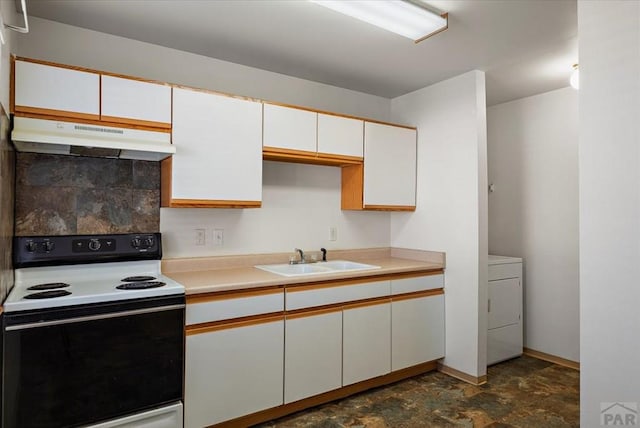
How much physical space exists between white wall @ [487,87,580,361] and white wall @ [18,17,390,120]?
169cm

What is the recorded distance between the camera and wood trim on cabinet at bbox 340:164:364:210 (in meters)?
3.20

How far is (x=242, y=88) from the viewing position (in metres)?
2.95

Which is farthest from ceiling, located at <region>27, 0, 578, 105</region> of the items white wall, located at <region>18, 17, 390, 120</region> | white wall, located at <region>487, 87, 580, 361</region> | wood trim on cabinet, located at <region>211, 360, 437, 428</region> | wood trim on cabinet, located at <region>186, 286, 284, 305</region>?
wood trim on cabinet, located at <region>211, 360, 437, 428</region>

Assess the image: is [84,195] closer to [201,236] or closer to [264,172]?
[201,236]

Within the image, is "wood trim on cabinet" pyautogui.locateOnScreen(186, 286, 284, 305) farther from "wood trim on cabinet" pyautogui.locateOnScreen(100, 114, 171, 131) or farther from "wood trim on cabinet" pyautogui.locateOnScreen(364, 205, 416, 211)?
"wood trim on cabinet" pyautogui.locateOnScreen(364, 205, 416, 211)

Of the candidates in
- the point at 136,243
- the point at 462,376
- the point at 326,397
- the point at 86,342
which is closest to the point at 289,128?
the point at 136,243

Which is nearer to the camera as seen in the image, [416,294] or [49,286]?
[49,286]

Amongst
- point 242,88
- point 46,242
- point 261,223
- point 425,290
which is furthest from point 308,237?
point 46,242

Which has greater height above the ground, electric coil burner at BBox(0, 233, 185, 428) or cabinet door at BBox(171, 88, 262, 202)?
cabinet door at BBox(171, 88, 262, 202)

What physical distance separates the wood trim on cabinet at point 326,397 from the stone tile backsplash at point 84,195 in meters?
1.35

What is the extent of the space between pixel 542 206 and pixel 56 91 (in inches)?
155

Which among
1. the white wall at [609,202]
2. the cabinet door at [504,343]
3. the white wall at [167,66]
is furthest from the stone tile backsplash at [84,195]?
the cabinet door at [504,343]

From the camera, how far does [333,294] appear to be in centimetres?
262

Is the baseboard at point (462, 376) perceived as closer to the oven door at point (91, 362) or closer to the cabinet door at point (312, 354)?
the cabinet door at point (312, 354)
